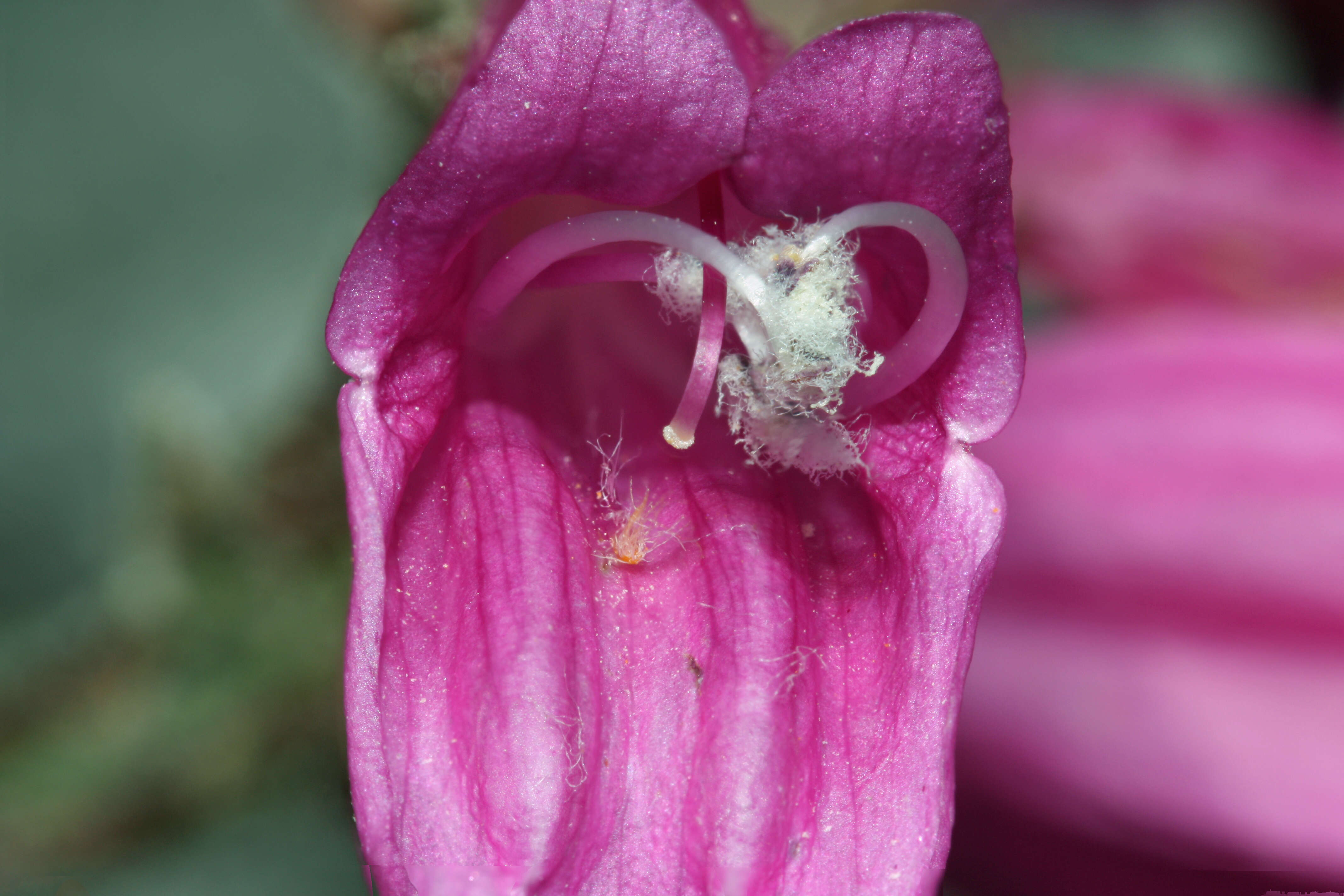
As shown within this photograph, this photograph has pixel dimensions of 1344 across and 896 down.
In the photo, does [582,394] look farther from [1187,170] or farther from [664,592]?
[1187,170]

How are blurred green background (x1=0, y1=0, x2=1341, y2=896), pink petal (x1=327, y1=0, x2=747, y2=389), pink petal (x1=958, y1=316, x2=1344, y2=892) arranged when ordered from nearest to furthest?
pink petal (x1=327, y1=0, x2=747, y2=389)
pink petal (x1=958, y1=316, x2=1344, y2=892)
blurred green background (x1=0, y1=0, x2=1341, y2=896)

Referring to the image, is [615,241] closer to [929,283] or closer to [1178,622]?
[929,283]

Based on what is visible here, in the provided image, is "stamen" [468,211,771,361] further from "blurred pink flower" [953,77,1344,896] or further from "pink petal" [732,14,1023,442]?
"blurred pink flower" [953,77,1344,896]

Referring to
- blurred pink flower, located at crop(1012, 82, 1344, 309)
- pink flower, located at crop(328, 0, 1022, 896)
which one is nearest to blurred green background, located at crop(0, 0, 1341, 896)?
blurred pink flower, located at crop(1012, 82, 1344, 309)

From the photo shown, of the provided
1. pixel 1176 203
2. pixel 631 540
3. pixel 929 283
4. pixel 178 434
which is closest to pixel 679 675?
pixel 631 540

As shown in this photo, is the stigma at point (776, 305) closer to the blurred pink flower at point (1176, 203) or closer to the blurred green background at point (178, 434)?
the blurred green background at point (178, 434)

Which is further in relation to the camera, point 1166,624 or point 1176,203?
point 1176,203

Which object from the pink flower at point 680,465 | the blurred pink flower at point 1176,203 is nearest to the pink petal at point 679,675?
the pink flower at point 680,465
